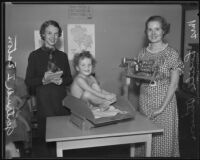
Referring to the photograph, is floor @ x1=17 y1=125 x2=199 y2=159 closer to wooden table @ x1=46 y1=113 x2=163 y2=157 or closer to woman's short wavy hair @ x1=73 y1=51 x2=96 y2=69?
wooden table @ x1=46 y1=113 x2=163 y2=157

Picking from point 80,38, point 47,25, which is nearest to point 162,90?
point 80,38

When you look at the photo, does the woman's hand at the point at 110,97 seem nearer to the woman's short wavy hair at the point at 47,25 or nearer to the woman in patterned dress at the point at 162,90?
the woman in patterned dress at the point at 162,90

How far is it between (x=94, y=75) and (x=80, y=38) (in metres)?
0.14

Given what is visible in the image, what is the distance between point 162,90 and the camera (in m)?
1.09

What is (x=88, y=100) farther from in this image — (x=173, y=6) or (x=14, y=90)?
(x=173, y=6)

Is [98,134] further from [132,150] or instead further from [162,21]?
[162,21]

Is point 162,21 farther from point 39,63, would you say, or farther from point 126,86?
point 39,63

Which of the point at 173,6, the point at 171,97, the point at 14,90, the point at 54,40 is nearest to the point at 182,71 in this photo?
the point at 171,97

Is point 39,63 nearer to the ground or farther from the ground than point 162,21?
nearer to the ground

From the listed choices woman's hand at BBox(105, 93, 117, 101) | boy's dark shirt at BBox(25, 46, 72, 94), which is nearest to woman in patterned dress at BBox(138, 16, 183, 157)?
woman's hand at BBox(105, 93, 117, 101)

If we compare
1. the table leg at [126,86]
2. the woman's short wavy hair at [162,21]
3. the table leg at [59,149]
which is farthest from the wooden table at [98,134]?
the woman's short wavy hair at [162,21]

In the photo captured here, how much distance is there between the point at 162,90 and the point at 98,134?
0.28 m

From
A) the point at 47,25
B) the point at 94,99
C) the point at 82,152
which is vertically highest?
the point at 47,25

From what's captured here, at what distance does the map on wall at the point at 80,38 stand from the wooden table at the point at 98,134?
0.81ft
